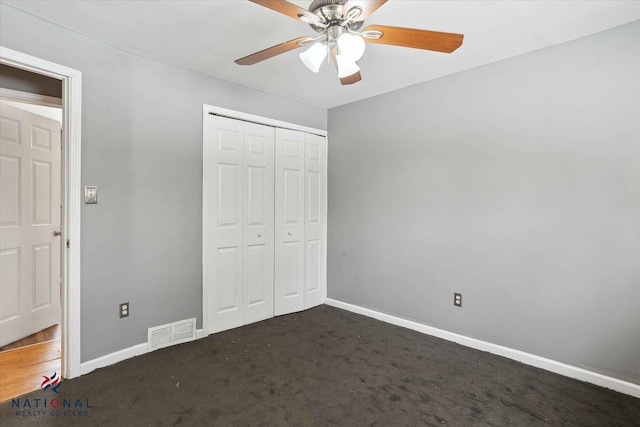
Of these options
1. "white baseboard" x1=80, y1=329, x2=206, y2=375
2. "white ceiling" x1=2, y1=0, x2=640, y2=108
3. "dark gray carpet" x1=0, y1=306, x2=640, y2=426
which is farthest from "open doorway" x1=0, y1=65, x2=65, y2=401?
"white ceiling" x1=2, y1=0, x2=640, y2=108

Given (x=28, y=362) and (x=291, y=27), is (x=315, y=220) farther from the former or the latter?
(x=28, y=362)

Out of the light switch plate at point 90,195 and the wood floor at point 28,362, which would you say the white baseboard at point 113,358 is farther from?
the light switch plate at point 90,195

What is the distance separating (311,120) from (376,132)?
0.82 m

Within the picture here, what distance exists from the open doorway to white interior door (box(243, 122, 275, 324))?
1571 millimetres

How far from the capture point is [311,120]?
390 cm

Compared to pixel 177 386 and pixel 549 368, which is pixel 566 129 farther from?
pixel 177 386

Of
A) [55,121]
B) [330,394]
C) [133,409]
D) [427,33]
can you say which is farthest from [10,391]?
[427,33]

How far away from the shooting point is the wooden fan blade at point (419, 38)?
1.50 metres

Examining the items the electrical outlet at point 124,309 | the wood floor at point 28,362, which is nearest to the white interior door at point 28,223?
the wood floor at point 28,362

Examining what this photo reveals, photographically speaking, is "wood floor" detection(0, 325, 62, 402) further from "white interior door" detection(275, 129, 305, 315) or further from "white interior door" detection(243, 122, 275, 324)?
"white interior door" detection(275, 129, 305, 315)

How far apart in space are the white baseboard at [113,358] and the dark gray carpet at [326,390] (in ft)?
0.18

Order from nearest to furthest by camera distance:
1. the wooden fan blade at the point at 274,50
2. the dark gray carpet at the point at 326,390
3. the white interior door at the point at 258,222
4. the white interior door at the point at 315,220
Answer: the wooden fan blade at the point at 274,50, the dark gray carpet at the point at 326,390, the white interior door at the point at 258,222, the white interior door at the point at 315,220

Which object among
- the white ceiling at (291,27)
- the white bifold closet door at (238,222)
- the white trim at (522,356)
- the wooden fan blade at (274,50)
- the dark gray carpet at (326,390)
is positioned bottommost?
the dark gray carpet at (326,390)

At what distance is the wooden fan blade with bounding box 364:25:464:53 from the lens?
150 cm
